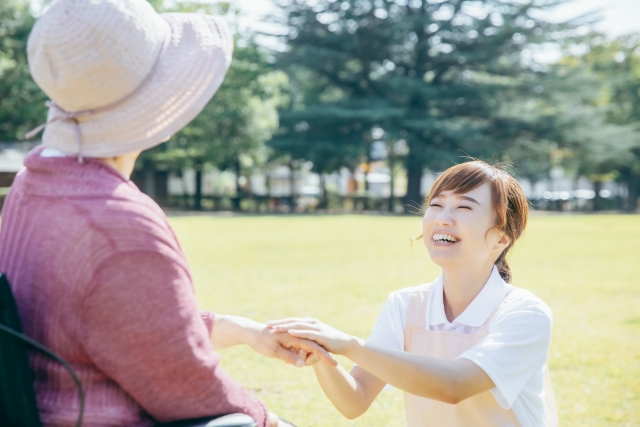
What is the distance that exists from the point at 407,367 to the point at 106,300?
102cm

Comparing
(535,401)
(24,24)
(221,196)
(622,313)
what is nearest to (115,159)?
(535,401)

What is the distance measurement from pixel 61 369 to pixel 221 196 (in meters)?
41.5

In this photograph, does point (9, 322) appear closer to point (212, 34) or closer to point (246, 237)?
point (212, 34)

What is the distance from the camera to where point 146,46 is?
1.58 meters

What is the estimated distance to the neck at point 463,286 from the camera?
8.71ft

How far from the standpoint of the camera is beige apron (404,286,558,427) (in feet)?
7.93

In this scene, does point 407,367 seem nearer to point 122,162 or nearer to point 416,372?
point 416,372

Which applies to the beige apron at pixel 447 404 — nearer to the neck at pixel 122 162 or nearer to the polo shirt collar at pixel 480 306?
the polo shirt collar at pixel 480 306

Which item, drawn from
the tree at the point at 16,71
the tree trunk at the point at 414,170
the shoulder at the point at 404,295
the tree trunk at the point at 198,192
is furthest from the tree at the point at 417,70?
the shoulder at the point at 404,295

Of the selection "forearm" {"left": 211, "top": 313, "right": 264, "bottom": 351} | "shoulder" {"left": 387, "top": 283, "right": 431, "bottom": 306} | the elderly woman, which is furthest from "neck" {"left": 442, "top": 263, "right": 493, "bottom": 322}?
the elderly woman

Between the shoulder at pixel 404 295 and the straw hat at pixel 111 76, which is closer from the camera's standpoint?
the straw hat at pixel 111 76

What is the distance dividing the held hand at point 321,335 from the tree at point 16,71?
116 feet

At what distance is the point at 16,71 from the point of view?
36031mm

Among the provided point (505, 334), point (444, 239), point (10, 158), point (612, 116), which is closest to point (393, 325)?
point (444, 239)
